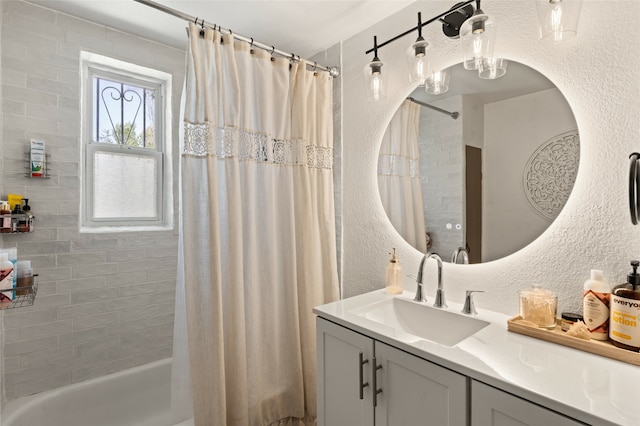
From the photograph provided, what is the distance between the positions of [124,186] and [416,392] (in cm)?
207

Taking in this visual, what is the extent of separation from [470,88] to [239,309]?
58.5 inches

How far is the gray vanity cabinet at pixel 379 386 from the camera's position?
36.5 inches

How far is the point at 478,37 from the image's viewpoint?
1205 millimetres

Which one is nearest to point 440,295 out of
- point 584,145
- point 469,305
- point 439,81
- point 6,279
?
point 469,305

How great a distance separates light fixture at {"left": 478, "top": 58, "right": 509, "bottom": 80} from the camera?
1.24m

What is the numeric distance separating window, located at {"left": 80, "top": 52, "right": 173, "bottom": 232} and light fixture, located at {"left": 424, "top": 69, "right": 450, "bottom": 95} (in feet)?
5.71

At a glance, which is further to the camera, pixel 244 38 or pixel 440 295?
pixel 244 38

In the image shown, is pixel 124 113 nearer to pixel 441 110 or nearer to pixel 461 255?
pixel 441 110

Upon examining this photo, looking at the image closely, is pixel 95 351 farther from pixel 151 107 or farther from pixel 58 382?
pixel 151 107

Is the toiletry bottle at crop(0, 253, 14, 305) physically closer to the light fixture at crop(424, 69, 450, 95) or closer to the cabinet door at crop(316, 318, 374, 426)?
the cabinet door at crop(316, 318, 374, 426)

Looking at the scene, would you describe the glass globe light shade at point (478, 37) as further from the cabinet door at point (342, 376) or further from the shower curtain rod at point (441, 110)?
the cabinet door at point (342, 376)

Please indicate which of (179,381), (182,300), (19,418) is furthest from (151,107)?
(19,418)

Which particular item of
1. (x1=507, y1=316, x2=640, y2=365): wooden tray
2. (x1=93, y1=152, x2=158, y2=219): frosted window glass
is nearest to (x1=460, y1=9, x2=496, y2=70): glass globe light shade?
(x1=507, y1=316, x2=640, y2=365): wooden tray

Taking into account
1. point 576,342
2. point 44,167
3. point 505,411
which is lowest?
point 505,411
